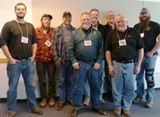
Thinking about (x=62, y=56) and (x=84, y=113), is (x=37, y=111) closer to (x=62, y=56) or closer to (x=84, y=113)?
(x=84, y=113)

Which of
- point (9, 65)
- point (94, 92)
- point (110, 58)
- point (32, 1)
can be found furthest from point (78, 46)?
point (32, 1)

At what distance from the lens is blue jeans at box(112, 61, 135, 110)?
3.60 m

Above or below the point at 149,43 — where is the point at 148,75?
below

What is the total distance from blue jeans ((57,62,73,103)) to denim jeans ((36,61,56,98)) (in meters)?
0.17

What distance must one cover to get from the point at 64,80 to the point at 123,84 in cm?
102

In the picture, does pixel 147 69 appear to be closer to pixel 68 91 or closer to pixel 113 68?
pixel 113 68

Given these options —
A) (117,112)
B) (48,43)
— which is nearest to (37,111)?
(48,43)

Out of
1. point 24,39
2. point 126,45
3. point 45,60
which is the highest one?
point 24,39

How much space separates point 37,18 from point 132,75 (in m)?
1.97

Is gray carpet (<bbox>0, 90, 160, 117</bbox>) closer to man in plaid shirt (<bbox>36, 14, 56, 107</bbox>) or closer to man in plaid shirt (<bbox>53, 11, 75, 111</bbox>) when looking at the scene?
man in plaid shirt (<bbox>53, 11, 75, 111</bbox>)

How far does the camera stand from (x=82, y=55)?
11.8ft

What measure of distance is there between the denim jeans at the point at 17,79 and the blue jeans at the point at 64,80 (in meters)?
0.50

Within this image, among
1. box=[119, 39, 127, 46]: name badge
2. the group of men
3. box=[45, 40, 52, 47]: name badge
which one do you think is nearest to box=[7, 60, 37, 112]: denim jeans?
the group of men

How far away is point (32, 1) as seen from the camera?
4.31 meters
